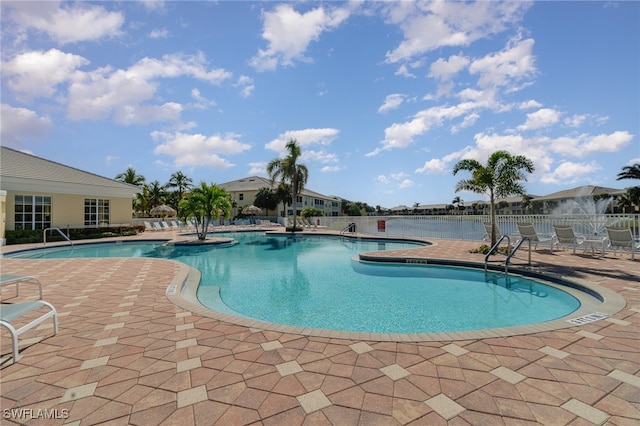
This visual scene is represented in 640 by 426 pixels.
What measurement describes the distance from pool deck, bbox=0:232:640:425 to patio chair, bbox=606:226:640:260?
584cm

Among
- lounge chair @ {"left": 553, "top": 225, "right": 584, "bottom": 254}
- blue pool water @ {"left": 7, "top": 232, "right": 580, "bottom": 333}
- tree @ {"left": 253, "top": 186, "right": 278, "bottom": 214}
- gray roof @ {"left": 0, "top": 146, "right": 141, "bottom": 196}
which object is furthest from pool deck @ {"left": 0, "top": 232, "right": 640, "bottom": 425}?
tree @ {"left": 253, "top": 186, "right": 278, "bottom": 214}

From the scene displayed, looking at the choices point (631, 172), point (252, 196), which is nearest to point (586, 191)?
point (631, 172)

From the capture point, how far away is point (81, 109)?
1152 cm

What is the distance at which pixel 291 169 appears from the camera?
23.2m

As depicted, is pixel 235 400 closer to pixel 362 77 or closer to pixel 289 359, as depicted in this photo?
pixel 289 359

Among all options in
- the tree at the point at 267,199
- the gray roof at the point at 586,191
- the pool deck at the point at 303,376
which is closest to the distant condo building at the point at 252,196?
the tree at the point at 267,199

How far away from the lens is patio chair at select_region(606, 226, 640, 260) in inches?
315

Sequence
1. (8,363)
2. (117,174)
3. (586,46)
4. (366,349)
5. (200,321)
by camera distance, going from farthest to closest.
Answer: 1. (117,174)
2. (586,46)
3. (200,321)
4. (366,349)
5. (8,363)

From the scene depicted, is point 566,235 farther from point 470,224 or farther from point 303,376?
point 303,376

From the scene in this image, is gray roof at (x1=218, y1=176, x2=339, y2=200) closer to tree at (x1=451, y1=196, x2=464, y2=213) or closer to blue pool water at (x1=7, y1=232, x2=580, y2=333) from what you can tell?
blue pool water at (x1=7, y1=232, x2=580, y2=333)

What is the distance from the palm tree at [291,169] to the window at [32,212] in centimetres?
1433

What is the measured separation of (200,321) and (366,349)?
7.70 ft

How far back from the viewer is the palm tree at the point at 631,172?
92.1 ft

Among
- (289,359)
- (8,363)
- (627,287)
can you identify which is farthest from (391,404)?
(627,287)
